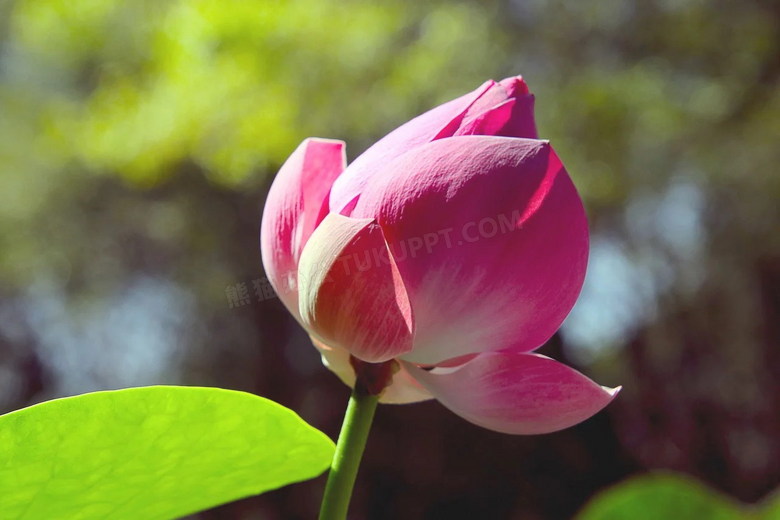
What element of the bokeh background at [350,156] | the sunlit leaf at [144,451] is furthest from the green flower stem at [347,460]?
the bokeh background at [350,156]

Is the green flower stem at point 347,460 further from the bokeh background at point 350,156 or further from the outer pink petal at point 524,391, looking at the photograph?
the bokeh background at point 350,156

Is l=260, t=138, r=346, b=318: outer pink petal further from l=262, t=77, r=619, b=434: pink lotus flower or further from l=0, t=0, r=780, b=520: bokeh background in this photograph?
l=0, t=0, r=780, b=520: bokeh background

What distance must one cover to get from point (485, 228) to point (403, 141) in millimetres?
39

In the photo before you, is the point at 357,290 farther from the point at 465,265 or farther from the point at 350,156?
the point at 350,156

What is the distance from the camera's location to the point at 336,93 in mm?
2014

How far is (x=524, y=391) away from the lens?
199 millimetres

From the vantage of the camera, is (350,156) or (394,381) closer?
(394,381)

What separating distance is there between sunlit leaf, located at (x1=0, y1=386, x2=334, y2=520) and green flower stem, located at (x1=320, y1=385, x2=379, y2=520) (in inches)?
0.5

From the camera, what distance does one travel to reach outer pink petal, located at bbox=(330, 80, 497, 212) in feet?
0.67

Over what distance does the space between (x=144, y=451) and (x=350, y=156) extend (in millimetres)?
1923

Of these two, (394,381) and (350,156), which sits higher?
(394,381)

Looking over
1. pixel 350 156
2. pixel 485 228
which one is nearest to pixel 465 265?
pixel 485 228

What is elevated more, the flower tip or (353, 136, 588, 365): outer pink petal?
the flower tip

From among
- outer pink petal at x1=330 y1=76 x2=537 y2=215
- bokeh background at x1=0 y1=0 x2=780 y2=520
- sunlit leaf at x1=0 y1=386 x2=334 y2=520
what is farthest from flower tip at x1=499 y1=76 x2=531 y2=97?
bokeh background at x1=0 y1=0 x2=780 y2=520
